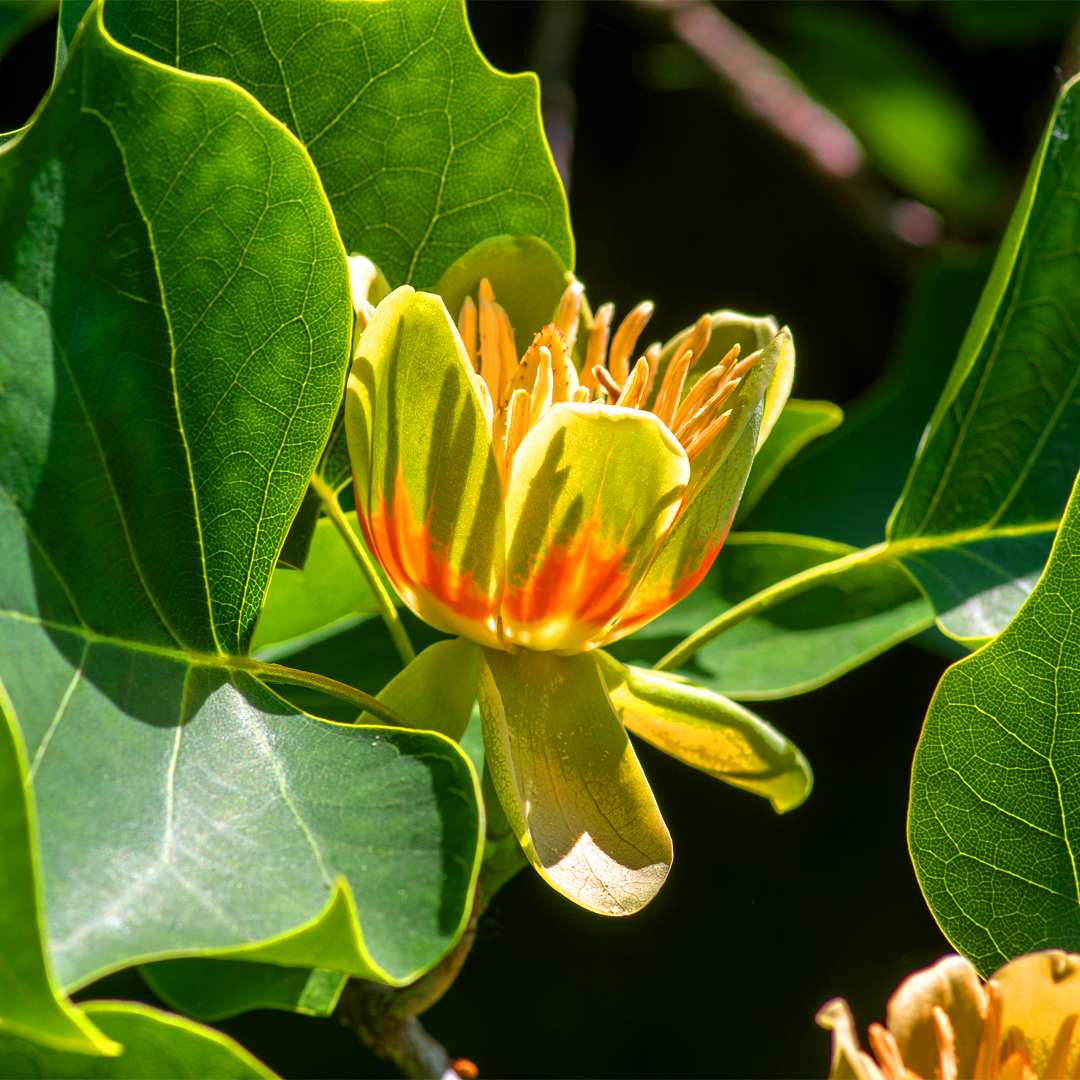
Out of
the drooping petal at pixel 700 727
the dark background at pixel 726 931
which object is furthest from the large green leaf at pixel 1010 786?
the dark background at pixel 726 931

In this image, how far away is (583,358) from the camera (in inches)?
38.4

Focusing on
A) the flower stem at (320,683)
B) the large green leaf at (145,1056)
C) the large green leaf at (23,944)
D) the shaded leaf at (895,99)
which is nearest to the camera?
the large green leaf at (23,944)

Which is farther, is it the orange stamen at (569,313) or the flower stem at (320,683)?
the orange stamen at (569,313)

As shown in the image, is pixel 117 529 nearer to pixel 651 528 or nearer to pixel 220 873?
pixel 220 873

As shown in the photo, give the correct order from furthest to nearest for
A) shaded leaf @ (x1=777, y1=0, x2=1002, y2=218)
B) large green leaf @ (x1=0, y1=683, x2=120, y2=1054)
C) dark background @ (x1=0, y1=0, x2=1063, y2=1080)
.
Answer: shaded leaf @ (x1=777, y1=0, x2=1002, y2=218), dark background @ (x1=0, y1=0, x2=1063, y2=1080), large green leaf @ (x1=0, y1=683, x2=120, y2=1054)

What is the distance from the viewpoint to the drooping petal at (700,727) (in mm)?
823

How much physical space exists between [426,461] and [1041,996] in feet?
1.58

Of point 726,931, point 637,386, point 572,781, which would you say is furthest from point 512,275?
point 726,931

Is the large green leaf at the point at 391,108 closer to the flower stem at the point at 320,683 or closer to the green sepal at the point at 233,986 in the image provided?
the flower stem at the point at 320,683

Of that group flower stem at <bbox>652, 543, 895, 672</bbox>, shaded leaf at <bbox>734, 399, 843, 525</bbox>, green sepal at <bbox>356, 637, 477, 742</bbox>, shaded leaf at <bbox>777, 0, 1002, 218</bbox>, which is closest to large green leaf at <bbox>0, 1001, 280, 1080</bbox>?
green sepal at <bbox>356, 637, 477, 742</bbox>

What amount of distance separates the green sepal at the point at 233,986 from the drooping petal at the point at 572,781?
0.21 meters

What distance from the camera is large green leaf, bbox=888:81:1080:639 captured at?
101 cm

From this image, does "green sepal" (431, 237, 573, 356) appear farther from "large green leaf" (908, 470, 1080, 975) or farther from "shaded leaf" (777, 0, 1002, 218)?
"shaded leaf" (777, 0, 1002, 218)

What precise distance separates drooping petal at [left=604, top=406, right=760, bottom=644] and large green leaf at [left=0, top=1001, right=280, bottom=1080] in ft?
1.20
